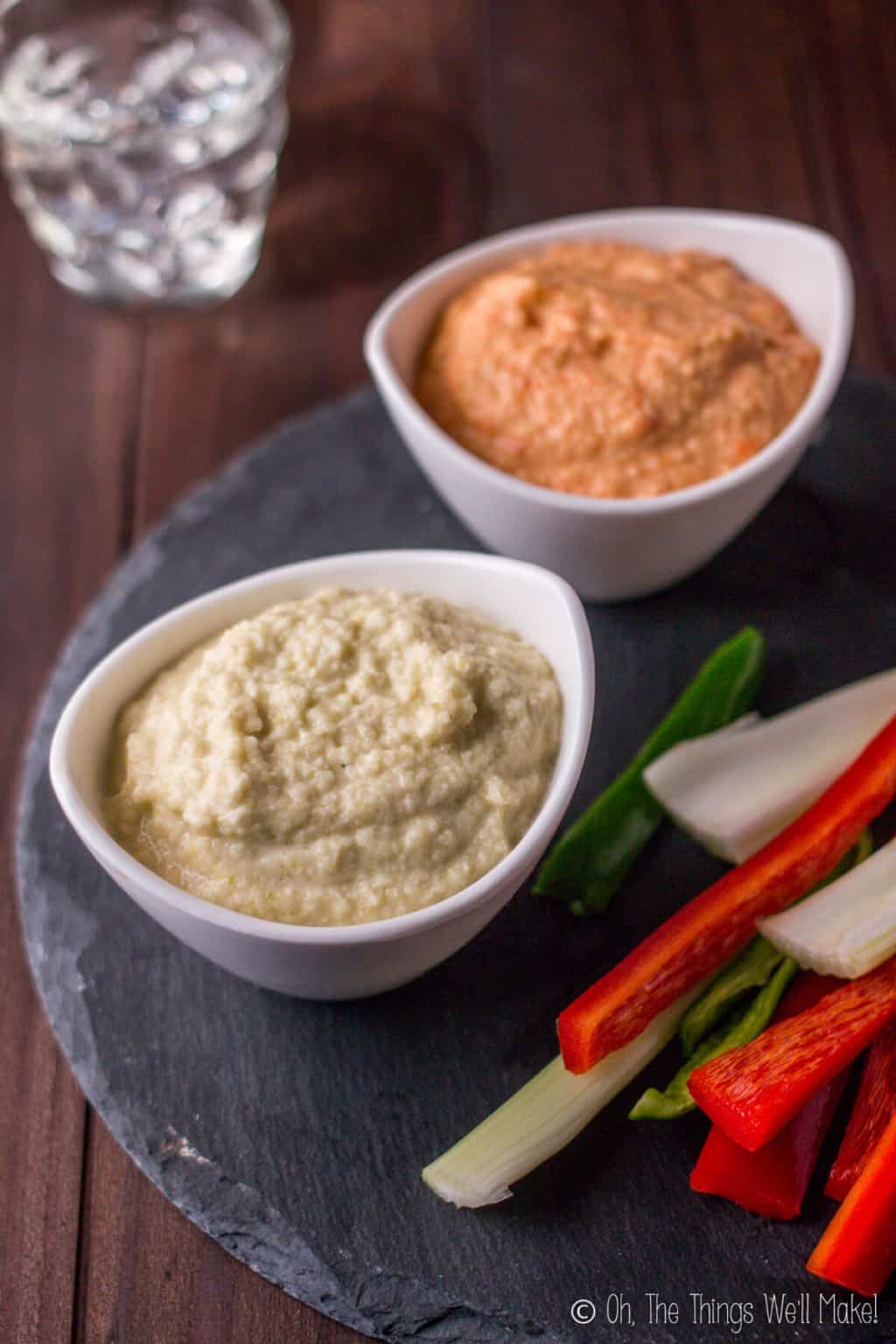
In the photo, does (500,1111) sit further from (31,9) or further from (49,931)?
(31,9)

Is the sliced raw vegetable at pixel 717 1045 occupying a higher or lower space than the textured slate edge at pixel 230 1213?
higher

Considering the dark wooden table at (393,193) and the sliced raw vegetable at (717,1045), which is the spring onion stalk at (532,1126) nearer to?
the sliced raw vegetable at (717,1045)

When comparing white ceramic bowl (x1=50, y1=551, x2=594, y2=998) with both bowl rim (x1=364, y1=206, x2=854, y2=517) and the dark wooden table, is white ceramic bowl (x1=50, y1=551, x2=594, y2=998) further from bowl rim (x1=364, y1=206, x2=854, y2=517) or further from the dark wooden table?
the dark wooden table

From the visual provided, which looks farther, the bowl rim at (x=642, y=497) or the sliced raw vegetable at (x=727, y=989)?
the bowl rim at (x=642, y=497)

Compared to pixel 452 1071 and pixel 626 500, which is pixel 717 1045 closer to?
pixel 452 1071

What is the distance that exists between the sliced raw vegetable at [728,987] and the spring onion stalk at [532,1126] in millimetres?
51

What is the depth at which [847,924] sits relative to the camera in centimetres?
273

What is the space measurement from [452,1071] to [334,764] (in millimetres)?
726

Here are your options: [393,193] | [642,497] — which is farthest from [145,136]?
[642,497]

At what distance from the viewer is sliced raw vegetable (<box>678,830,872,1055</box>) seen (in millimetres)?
2754

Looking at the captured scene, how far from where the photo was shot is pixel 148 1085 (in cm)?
282

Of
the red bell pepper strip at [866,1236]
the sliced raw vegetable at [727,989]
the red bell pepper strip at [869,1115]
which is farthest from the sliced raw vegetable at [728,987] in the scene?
the red bell pepper strip at [866,1236]

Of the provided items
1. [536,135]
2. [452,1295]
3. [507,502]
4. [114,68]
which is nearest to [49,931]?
[452,1295]

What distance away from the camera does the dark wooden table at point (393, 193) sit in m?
4.13
